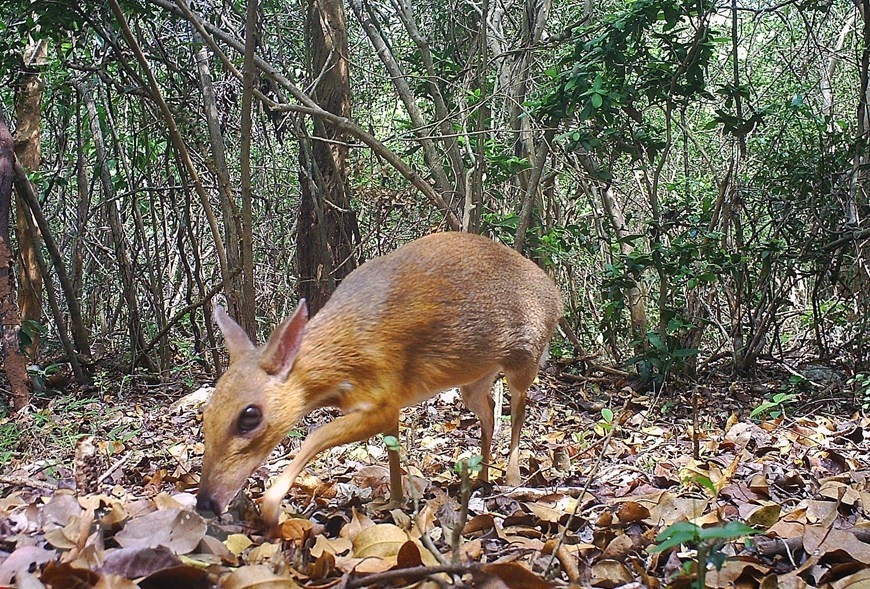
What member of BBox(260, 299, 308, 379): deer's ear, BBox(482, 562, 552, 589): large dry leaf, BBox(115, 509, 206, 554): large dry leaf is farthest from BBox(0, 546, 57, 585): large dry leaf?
BBox(482, 562, 552, 589): large dry leaf

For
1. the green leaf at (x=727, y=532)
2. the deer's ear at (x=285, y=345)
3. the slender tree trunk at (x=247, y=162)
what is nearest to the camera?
the green leaf at (x=727, y=532)

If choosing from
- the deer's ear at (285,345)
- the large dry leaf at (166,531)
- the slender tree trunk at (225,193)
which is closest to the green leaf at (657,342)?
the slender tree trunk at (225,193)

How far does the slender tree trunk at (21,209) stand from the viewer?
7.46m

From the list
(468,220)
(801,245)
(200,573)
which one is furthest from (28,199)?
(801,245)

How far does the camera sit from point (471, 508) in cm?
358

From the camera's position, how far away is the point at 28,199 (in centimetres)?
690

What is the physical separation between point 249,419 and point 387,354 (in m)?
0.78

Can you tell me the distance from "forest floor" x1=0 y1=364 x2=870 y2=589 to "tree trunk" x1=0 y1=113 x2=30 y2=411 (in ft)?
0.95

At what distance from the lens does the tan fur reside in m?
3.19

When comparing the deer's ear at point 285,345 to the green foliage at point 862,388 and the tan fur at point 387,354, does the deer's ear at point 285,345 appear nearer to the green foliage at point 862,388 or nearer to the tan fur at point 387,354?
the tan fur at point 387,354

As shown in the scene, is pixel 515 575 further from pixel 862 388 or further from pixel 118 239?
pixel 118 239

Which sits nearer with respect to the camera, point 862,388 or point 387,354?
point 387,354

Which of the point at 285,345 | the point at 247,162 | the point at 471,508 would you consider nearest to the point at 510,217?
the point at 247,162

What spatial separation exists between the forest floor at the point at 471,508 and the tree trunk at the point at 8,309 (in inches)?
11.4
